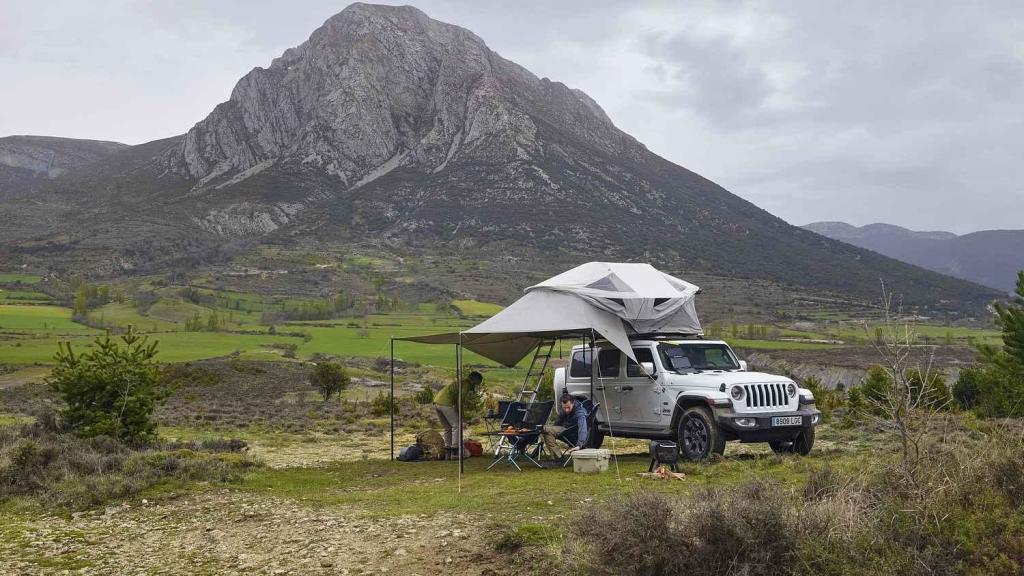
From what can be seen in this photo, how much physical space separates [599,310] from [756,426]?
2.93 m

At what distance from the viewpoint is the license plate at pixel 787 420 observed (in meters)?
11.0

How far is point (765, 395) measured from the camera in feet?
36.5

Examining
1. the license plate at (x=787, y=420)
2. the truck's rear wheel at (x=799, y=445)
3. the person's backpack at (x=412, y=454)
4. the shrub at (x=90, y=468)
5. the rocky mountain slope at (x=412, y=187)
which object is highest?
the rocky mountain slope at (x=412, y=187)

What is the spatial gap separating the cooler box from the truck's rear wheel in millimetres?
3147

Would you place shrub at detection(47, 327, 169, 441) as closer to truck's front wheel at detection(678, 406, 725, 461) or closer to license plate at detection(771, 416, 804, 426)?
truck's front wheel at detection(678, 406, 725, 461)

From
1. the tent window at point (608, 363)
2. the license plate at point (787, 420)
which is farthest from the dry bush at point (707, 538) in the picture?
the tent window at point (608, 363)

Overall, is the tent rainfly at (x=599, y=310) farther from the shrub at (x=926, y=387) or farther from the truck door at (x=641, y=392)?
the shrub at (x=926, y=387)

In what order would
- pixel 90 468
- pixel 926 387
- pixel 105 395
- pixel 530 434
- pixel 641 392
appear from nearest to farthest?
pixel 926 387, pixel 90 468, pixel 530 434, pixel 641 392, pixel 105 395

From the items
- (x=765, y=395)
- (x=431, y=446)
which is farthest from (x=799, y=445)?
(x=431, y=446)

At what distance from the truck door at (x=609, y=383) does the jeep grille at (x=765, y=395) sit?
2.11 meters

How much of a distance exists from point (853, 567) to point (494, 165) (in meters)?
115

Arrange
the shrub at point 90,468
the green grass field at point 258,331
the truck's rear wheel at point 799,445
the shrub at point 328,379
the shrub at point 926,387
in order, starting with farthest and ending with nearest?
the green grass field at point 258,331 < the shrub at point 328,379 < the truck's rear wheel at point 799,445 < the shrub at point 90,468 < the shrub at point 926,387

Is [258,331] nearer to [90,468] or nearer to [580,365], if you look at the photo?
[580,365]

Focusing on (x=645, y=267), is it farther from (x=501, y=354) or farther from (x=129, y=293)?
(x=129, y=293)
